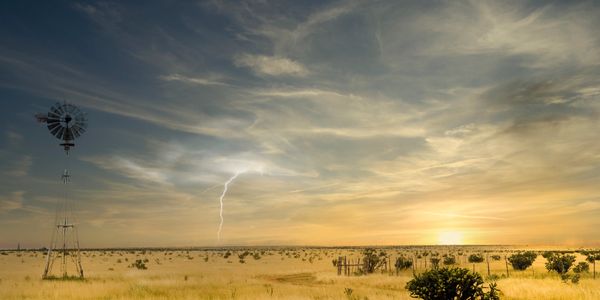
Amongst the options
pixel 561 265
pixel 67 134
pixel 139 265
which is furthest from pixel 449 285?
pixel 139 265

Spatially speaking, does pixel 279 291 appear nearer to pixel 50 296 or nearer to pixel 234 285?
pixel 234 285

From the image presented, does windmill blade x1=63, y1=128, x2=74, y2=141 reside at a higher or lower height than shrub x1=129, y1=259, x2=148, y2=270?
higher

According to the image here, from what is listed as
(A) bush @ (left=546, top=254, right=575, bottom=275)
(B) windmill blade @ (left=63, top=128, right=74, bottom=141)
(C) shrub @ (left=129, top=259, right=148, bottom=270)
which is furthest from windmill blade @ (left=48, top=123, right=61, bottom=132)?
(A) bush @ (left=546, top=254, right=575, bottom=275)

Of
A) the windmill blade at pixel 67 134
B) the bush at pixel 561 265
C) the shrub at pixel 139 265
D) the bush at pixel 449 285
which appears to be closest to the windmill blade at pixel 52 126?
the windmill blade at pixel 67 134

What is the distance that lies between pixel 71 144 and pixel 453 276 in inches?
1367

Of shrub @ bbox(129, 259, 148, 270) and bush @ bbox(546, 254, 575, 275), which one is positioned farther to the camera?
shrub @ bbox(129, 259, 148, 270)

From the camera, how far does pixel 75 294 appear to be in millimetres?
28031

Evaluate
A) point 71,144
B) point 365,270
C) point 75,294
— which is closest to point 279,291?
point 75,294

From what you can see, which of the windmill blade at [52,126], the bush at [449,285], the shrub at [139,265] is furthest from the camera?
the shrub at [139,265]

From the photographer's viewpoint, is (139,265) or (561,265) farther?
(139,265)

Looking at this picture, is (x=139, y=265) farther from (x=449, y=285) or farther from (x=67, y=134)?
(x=449, y=285)

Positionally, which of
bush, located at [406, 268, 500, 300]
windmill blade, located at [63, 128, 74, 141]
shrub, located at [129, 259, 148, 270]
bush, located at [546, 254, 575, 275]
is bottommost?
shrub, located at [129, 259, 148, 270]

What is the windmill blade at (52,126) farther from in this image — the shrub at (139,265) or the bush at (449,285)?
the bush at (449,285)

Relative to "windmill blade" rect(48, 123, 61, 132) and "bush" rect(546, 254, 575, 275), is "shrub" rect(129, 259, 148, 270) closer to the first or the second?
"windmill blade" rect(48, 123, 61, 132)
